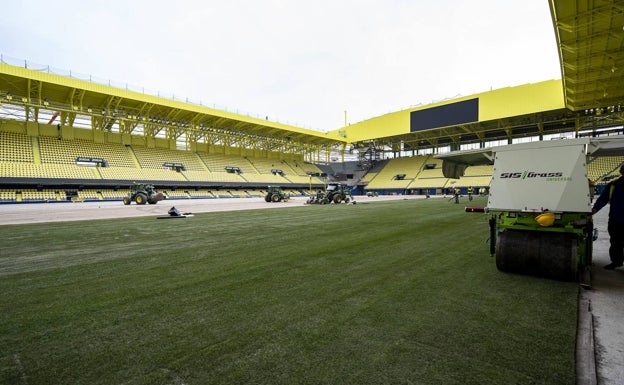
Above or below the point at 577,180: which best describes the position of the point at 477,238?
below

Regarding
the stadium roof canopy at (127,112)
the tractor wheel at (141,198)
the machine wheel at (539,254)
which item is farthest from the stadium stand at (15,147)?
the machine wheel at (539,254)

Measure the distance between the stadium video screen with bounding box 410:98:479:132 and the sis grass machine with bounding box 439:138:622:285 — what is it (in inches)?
1736

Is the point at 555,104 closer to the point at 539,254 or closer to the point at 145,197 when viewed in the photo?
the point at 539,254

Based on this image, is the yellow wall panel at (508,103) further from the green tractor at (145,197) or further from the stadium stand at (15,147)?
the stadium stand at (15,147)

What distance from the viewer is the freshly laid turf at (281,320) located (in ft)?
6.29

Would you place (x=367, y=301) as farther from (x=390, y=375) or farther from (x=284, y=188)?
(x=284, y=188)

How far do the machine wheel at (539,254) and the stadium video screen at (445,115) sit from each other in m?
44.6

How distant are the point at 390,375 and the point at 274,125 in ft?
147

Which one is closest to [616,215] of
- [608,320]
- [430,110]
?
[608,320]

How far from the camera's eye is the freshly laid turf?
1.92 metres

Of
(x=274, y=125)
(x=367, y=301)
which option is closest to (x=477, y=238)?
(x=367, y=301)

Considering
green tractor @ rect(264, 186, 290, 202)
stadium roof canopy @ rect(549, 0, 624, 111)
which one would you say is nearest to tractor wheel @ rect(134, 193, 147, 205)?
green tractor @ rect(264, 186, 290, 202)

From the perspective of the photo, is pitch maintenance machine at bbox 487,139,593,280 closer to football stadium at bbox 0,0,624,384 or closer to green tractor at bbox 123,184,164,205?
football stadium at bbox 0,0,624,384

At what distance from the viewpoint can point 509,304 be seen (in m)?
3.05
